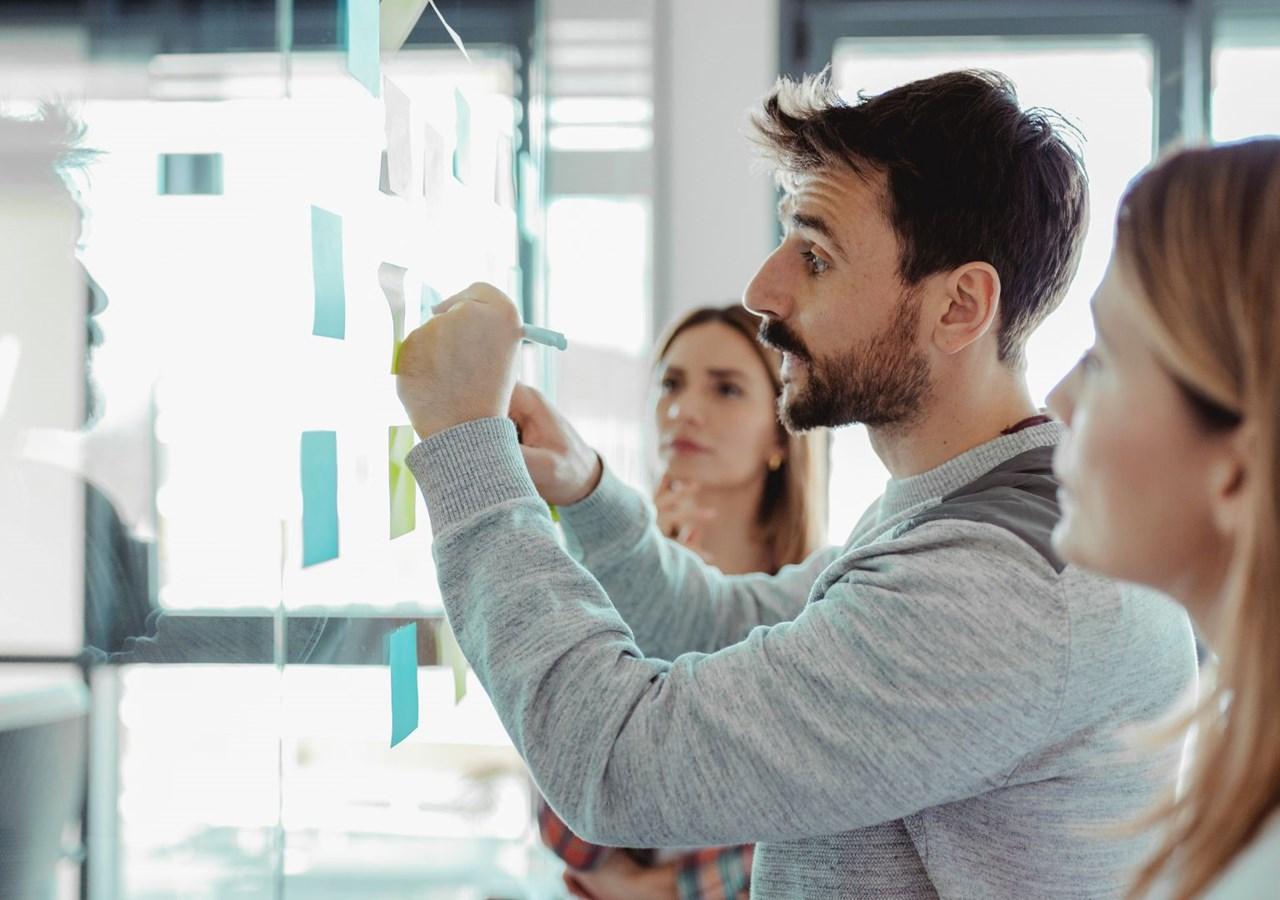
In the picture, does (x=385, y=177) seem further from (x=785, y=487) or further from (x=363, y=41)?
(x=785, y=487)

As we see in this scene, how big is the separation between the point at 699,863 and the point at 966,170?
38.0 inches

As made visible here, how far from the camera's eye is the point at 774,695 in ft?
2.82

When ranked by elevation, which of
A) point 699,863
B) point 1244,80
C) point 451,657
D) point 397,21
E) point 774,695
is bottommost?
point 699,863

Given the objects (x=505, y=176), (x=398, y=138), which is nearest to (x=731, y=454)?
(x=505, y=176)

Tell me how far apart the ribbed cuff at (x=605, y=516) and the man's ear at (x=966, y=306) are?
409mm

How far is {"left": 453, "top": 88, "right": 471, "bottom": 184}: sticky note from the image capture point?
1.32m

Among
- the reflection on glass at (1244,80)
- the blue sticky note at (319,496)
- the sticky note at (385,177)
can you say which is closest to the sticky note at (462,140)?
the sticky note at (385,177)

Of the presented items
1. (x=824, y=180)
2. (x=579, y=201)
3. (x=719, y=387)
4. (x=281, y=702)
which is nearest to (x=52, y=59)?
(x=281, y=702)

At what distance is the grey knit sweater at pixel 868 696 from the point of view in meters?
0.85

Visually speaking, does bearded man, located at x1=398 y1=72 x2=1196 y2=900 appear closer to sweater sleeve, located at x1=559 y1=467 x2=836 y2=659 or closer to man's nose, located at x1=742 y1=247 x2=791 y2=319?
man's nose, located at x1=742 y1=247 x2=791 y2=319

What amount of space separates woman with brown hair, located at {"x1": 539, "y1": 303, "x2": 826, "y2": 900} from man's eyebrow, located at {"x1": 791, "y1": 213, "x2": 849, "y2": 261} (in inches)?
36.6

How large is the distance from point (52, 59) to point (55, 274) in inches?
4.5

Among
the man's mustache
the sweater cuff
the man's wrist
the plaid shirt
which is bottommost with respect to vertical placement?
the plaid shirt

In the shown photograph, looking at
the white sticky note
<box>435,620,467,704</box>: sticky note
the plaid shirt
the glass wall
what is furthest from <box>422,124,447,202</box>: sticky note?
the plaid shirt
